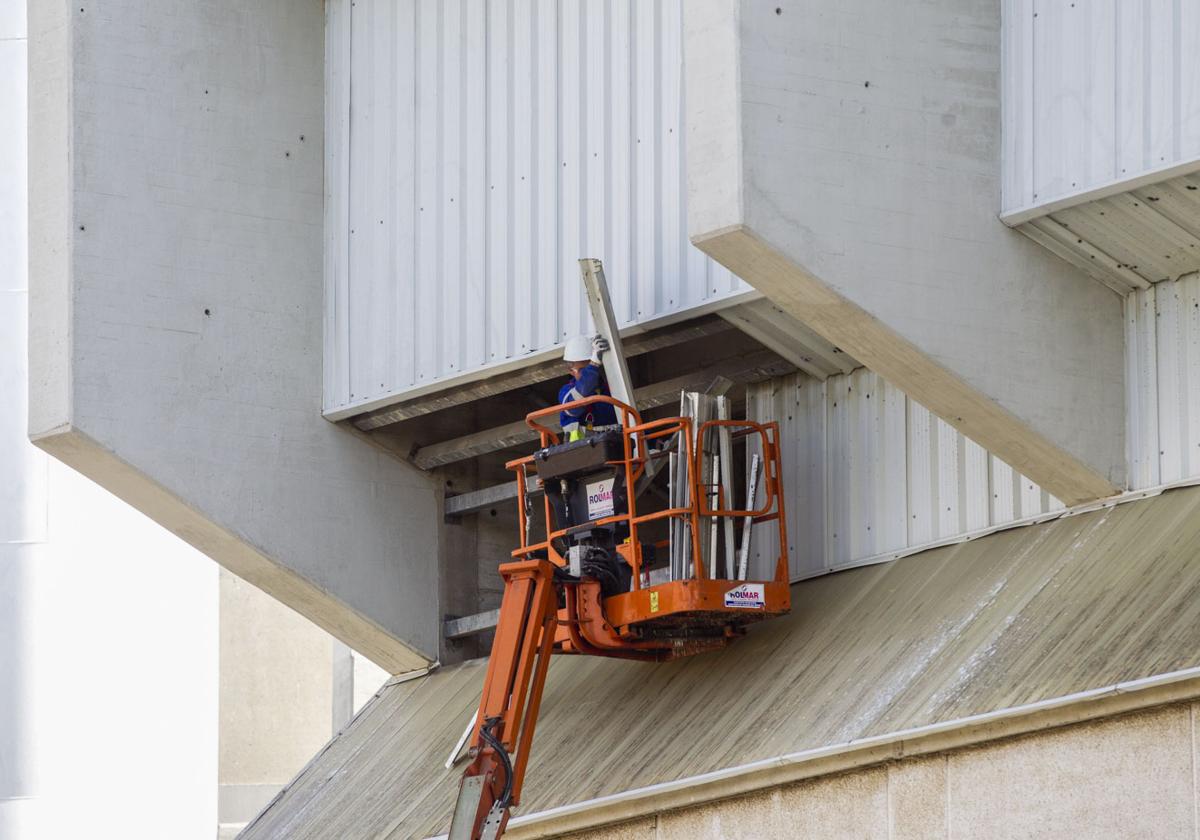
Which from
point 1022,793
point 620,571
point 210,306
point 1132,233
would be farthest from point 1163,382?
point 210,306

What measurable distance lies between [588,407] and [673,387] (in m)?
1.68

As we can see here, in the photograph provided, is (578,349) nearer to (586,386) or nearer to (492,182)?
(586,386)

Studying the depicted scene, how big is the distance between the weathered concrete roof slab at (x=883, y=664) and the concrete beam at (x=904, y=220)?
2.39 feet

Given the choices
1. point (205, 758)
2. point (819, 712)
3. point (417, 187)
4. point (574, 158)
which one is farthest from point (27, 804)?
point (819, 712)

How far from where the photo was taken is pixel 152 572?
87.5ft

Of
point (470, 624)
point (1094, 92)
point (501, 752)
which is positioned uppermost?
point (1094, 92)

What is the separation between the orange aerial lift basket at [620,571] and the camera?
14.6m

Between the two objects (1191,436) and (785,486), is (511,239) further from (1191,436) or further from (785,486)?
(1191,436)

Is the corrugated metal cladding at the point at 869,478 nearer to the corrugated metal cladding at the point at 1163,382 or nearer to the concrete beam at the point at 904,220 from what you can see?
the corrugated metal cladding at the point at 1163,382

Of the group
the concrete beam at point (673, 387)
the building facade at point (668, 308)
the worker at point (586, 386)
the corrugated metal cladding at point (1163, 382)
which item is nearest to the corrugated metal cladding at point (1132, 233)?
the building facade at point (668, 308)

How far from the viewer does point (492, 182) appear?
18.1m

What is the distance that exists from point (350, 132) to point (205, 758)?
33.1ft

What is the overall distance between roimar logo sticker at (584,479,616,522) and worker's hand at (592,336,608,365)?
0.96 metres

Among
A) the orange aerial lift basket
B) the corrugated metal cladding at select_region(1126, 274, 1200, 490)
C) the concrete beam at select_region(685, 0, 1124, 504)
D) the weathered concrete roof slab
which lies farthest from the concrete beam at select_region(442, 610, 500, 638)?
the corrugated metal cladding at select_region(1126, 274, 1200, 490)
